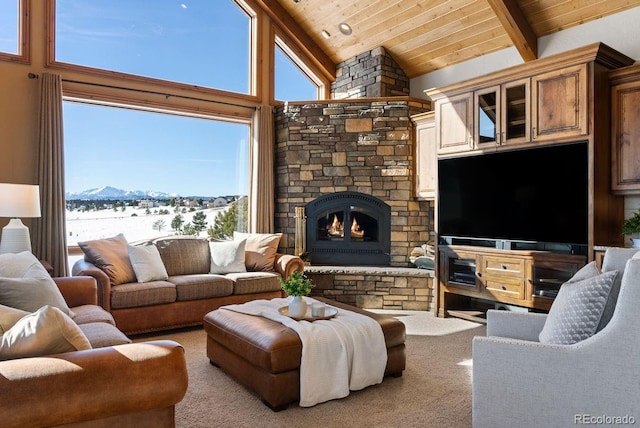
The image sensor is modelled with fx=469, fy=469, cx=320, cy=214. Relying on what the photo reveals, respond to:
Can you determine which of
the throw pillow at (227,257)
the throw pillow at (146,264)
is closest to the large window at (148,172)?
the throw pillow at (227,257)

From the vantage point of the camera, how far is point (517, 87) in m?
4.44

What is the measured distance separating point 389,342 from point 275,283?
7.21 feet

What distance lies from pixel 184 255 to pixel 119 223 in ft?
4.09

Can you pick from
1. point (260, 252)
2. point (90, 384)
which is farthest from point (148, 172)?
point (90, 384)

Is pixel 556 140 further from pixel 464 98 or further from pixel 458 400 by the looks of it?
pixel 458 400

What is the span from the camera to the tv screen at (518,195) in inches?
159

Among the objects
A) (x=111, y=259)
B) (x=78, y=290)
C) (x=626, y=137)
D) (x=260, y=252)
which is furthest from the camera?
(x=260, y=252)

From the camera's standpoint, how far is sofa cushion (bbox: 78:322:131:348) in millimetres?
2420

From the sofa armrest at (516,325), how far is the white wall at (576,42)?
3.02 metres

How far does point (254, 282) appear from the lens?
4.93 meters

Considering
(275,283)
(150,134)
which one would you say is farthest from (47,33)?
(275,283)

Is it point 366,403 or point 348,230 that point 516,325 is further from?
point 348,230

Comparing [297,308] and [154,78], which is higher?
[154,78]

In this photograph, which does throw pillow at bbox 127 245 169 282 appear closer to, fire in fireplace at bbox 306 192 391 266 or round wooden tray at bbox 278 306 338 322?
round wooden tray at bbox 278 306 338 322
